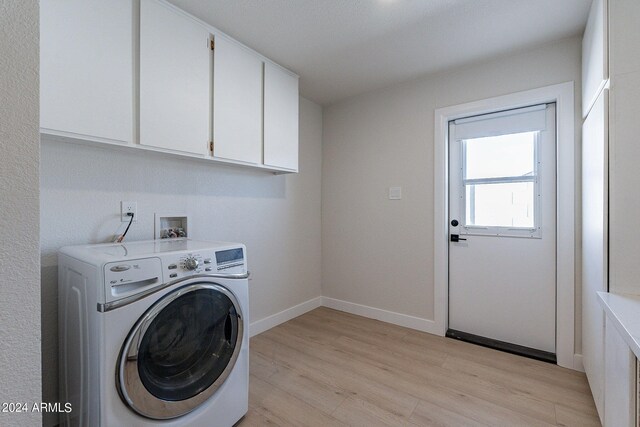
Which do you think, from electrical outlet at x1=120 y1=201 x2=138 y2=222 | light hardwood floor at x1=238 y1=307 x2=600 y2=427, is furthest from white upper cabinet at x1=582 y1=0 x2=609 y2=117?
electrical outlet at x1=120 y1=201 x2=138 y2=222

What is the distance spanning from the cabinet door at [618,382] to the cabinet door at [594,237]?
15cm

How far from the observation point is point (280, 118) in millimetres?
2365

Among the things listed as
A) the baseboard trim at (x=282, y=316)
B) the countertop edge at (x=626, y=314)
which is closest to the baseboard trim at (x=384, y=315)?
the baseboard trim at (x=282, y=316)

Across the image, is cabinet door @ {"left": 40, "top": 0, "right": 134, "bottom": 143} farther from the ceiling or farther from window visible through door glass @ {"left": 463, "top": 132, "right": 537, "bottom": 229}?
window visible through door glass @ {"left": 463, "top": 132, "right": 537, "bottom": 229}

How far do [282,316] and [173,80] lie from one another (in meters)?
2.18

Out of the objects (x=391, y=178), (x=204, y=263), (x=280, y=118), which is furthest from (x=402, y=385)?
(x=280, y=118)

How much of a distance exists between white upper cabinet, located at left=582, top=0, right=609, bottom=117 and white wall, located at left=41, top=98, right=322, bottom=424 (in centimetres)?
224

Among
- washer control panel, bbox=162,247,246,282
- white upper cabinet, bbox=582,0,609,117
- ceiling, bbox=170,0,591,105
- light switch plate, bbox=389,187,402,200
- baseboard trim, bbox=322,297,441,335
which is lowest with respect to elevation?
baseboard trim, bbox=322,297,441,335

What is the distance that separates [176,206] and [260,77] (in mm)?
1155

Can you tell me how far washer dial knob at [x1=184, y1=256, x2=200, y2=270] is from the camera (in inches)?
50.3

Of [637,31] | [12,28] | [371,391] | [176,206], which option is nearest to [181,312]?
[176,206]

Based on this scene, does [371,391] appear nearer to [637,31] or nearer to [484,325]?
[484,325]

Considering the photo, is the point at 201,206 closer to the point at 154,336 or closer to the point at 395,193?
the point at 154,336

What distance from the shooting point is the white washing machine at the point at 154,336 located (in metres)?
1.07
